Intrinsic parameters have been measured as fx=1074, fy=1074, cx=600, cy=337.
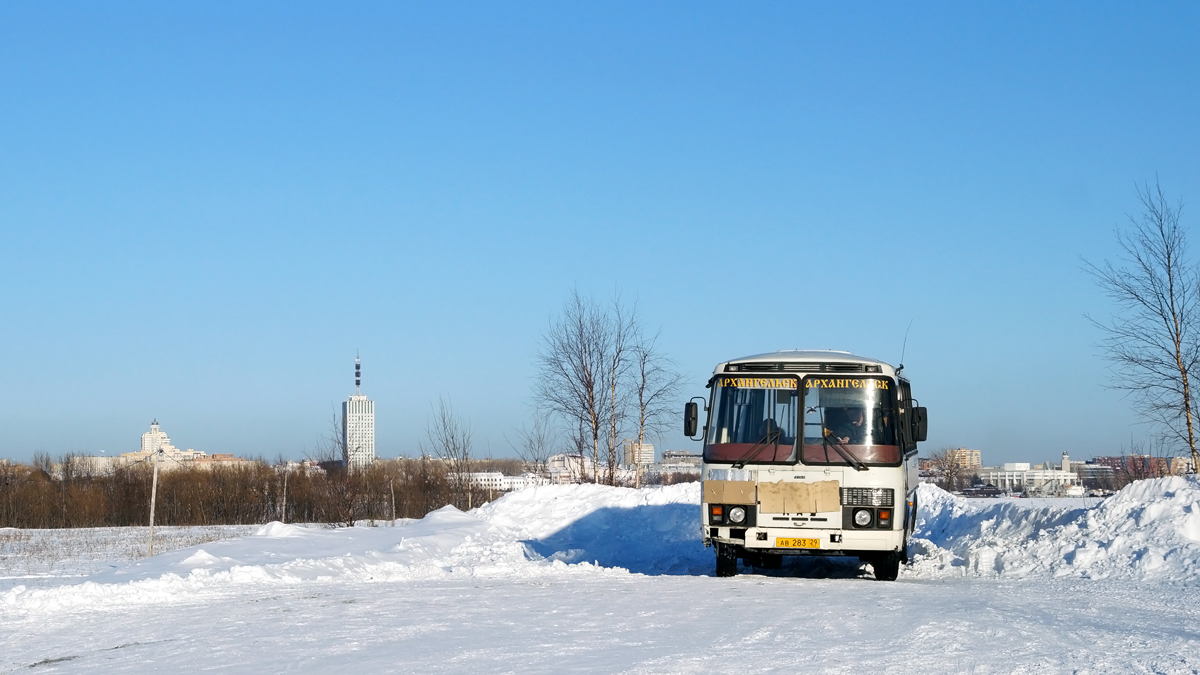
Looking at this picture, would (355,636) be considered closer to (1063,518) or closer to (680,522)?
(1063,518)

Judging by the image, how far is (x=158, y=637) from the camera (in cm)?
989

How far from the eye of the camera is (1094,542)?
15.0m

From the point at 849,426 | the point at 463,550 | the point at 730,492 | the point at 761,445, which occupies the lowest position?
the point at 463,550

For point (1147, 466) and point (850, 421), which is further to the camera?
point (1147, 466)

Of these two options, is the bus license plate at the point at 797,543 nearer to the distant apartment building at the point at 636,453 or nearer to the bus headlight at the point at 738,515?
the bus headlight at the point at 738,515

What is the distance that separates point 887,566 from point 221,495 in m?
45.6

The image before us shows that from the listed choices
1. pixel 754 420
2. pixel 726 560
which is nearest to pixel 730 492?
pixel 754 420

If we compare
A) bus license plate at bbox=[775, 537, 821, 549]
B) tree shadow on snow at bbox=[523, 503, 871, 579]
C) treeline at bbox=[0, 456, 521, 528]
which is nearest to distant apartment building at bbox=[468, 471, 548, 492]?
treeline at bbox=[0, 456, 521, 528]

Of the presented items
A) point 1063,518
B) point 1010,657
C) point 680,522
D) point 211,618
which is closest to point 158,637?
point 211,618

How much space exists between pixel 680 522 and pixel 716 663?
16737mm

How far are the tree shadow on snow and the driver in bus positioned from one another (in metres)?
3.39

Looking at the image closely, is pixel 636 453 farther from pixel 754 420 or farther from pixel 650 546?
pixel 754 420

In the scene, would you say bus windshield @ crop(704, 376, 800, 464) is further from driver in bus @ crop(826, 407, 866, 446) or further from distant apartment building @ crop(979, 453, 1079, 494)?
distant apartment building @ crop(979, 453, 1079, 494)

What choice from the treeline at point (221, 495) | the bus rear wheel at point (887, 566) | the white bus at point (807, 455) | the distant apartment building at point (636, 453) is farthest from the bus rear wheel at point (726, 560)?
the treeline at point (221, 495)
